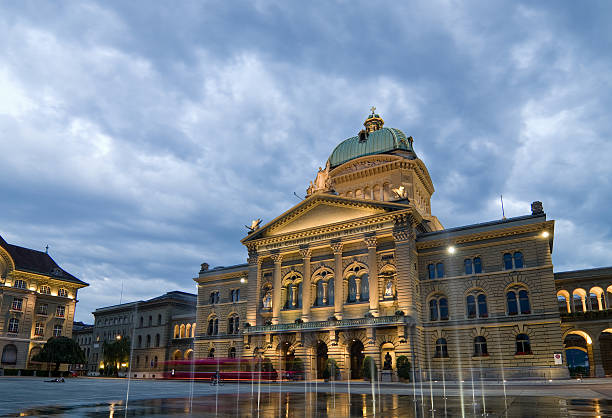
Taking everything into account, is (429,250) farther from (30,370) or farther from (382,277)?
(30,370)

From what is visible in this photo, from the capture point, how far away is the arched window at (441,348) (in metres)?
45.8

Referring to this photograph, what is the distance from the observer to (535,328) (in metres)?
42.5

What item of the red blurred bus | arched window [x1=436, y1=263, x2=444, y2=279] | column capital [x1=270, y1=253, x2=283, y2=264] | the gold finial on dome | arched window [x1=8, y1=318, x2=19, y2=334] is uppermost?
the gold finial on dome

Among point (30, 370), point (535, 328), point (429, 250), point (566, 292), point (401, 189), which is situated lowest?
point (30, 370)

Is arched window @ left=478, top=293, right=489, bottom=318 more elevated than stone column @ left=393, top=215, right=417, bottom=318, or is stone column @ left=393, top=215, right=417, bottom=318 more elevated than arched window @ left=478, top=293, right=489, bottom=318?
stone column @ left=393, top=215, right=417, bottom=318

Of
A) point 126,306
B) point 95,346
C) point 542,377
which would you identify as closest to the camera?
point 542,377

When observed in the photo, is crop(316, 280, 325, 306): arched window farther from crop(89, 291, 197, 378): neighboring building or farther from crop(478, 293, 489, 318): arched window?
crop(89, 291, 197, 378): neighboring building

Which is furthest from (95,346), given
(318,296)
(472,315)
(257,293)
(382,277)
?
(472,315)

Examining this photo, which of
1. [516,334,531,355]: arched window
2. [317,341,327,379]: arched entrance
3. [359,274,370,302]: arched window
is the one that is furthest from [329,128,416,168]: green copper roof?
[516,334,531,355]: arched window

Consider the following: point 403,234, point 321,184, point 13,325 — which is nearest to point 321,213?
point 321,184

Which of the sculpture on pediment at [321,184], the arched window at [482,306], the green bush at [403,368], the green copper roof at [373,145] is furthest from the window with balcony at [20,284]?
the arched window at [482,306]

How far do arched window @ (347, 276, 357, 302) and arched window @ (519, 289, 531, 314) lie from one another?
53.5ft

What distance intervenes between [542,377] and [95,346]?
8260cm

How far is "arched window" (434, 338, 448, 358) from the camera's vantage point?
150 ft
